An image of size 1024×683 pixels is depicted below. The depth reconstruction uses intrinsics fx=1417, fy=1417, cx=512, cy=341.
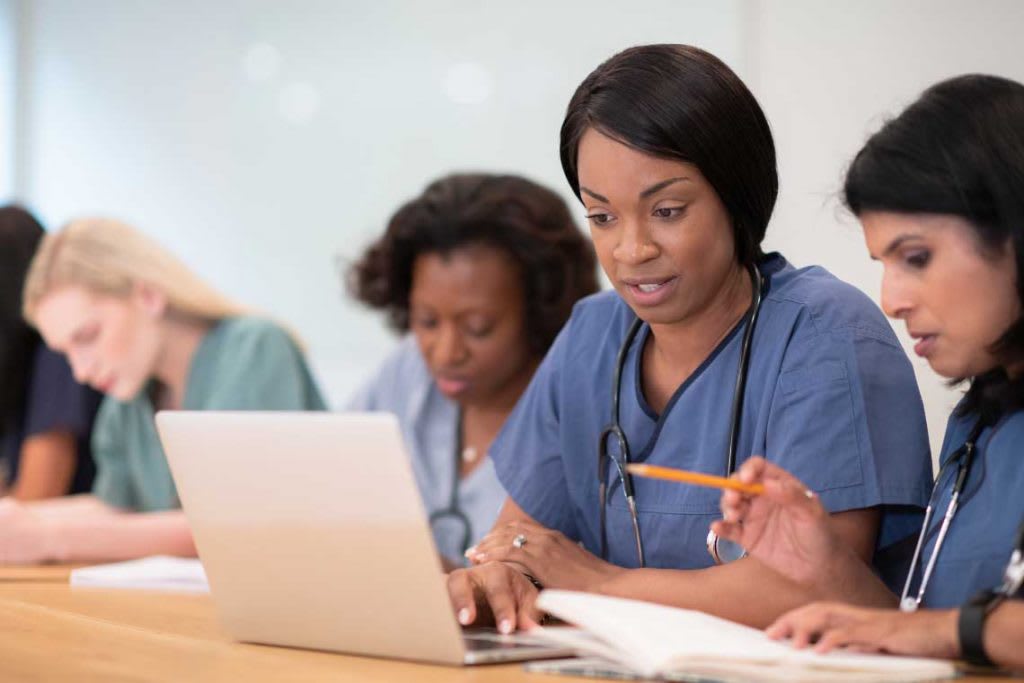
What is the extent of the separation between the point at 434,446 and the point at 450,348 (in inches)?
10.4

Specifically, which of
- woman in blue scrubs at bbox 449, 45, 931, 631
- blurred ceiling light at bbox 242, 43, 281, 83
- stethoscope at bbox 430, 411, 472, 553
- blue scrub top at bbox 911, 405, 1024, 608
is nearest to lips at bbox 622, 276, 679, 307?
woman in blue scrubs at bbox 449, 45, 931, 631

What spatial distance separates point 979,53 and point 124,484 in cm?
185

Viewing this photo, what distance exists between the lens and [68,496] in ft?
10.4

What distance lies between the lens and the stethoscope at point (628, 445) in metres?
1.53

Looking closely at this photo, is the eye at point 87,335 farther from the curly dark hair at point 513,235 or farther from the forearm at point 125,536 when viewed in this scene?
the curly dark hair at point 513,235

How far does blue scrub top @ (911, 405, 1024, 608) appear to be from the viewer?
1.29 meters

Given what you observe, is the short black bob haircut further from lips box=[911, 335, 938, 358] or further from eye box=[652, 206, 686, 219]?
lips box=[911, 335, 938, 358]

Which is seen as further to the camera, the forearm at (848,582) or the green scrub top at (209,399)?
the green scrub top at (209,399)

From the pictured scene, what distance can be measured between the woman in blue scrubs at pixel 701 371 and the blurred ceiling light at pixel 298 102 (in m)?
2.55

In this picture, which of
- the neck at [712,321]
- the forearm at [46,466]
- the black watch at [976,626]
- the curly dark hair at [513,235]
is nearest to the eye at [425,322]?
the curly dark hair at [513,235]

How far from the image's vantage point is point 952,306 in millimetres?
1298

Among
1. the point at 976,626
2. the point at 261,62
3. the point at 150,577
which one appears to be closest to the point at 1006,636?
the point at 976,626

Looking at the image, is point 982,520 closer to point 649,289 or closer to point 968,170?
point 968,170

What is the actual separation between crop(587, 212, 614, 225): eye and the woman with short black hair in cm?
89
